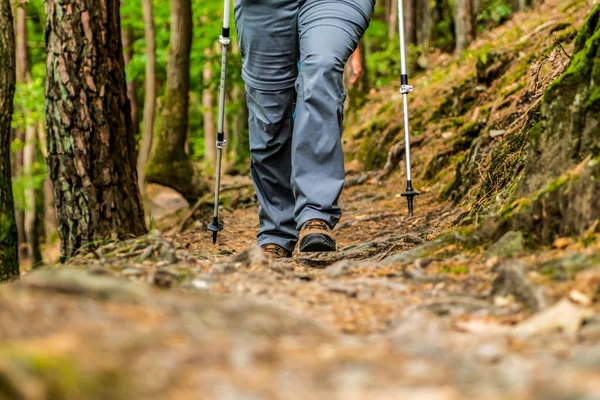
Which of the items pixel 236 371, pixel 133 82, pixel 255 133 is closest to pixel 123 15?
pixel 133 82

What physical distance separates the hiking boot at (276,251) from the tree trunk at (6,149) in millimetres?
2809

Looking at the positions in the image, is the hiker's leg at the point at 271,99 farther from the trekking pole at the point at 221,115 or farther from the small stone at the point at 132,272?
the small stone at the point at 132,272

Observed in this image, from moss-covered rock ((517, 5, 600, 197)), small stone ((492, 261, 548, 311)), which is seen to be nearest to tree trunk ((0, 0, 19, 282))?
moss-covered rock ((517, 5, 600, 197))

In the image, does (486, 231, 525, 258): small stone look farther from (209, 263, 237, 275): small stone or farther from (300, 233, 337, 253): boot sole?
(300, 233, 337, 253): boot sole

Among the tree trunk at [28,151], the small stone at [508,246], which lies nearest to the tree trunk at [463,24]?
the tree trunk at [28,151]

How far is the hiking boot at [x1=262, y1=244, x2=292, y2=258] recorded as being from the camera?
14.1 ft

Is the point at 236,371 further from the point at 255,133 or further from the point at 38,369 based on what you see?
the point at 255,133

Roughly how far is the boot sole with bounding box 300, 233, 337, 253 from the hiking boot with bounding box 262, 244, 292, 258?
442 mm

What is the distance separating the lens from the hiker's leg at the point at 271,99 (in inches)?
171

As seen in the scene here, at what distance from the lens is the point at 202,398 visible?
1433mm

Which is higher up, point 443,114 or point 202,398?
point 443,114

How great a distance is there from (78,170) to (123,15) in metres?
11.9

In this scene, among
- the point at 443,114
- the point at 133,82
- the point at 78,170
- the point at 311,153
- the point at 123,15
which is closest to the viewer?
the point at 311,153

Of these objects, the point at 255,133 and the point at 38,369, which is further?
the point at 255,133
